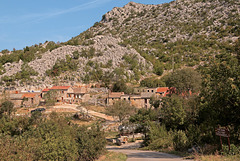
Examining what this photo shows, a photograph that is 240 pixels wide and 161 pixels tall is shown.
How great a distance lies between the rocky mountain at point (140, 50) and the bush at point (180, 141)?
203ft

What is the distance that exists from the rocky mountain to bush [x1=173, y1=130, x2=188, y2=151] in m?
61.8

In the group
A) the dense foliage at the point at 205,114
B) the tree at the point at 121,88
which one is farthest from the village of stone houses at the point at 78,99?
the dense foliage at the point at 205,114

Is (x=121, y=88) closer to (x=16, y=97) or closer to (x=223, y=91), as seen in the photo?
(x=16, y=97)

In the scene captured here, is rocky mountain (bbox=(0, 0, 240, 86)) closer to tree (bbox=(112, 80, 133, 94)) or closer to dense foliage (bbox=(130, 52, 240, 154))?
tree (bbox=(112, 80, 133, 94))

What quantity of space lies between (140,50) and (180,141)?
10154cm

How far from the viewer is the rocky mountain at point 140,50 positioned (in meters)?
90.6

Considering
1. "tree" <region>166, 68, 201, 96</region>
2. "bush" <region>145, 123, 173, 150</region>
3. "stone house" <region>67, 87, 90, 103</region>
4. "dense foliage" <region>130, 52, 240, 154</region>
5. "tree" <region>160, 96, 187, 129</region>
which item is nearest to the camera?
"dense foliage" <region>130, 52, 240, 154</region>

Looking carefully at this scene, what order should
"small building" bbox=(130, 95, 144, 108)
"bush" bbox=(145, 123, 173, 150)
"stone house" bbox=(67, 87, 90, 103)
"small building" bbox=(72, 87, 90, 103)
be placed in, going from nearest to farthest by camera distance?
"bush" bbox=(145, 123, 173, 150) → "small building" bbox=(130, 95, 144, 108) → "small building" bbox=(72, 87, 90, 103) → "stone house" bbox=(67, 87, 90, 103)

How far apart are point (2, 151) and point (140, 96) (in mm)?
50837

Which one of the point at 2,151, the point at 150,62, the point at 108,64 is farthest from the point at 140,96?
the point at 2,151

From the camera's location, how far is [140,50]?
11956 cm

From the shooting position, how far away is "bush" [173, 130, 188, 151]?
64.9ft

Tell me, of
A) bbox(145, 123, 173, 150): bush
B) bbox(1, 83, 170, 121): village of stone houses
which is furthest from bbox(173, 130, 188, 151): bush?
bbox(1, 83, 170, 121): village of stone houses

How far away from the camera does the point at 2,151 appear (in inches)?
549
